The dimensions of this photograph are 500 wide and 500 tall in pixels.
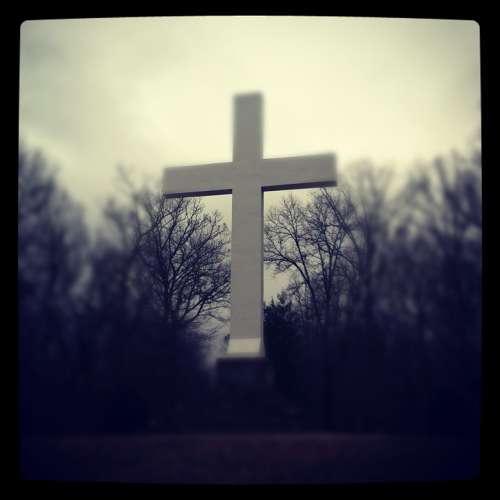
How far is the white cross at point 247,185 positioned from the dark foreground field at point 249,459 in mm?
1046

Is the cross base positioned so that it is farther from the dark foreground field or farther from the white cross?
the dark foreground field

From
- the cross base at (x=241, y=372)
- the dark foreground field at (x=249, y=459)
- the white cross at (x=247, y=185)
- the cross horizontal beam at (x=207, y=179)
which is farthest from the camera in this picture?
the cross horizontal beam at (x=207, y=179)

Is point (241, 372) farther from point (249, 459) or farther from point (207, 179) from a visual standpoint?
point (207, 179)

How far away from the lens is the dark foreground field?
3.91 metres

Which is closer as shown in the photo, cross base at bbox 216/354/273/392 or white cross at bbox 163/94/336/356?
cross base at bbox 216/354/273/392

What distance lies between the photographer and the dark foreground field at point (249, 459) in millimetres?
3906

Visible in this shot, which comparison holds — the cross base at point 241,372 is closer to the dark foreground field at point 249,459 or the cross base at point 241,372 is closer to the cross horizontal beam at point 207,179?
the dark foreground field at point 249,459

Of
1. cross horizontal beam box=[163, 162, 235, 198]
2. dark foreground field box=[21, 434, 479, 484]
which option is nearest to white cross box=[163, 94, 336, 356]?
cross horizontal beam box=[163, 162, 235, 198]

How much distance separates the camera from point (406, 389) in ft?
18.2

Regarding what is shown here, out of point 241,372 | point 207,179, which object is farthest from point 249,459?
point 207,179

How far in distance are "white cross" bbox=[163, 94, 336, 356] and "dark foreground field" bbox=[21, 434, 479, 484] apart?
1.05m

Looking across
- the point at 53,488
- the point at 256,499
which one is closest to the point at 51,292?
the point at 53,488

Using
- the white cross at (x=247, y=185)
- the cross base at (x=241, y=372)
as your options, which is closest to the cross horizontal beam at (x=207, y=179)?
the white cross at (x=247, y=185)
